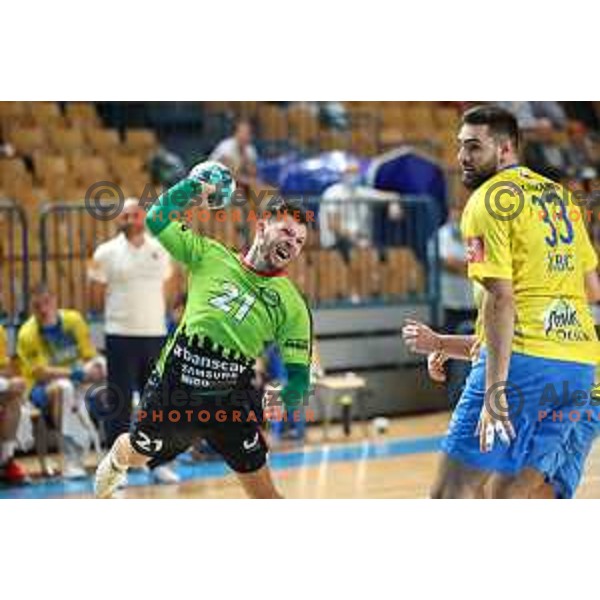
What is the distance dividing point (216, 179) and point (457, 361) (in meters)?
2.25

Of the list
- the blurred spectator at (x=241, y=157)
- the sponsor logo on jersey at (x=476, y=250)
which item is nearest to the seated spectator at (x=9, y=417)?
the blurred spectator at (x=241, y=157)

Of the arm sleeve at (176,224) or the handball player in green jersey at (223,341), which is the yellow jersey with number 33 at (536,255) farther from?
the arm sleeve at (176,224)

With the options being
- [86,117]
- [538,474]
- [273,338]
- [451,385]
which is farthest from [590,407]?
[86,117]

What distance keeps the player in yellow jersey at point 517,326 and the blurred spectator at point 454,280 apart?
4597mm

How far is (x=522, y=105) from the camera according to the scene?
12414mm

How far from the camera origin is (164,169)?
42.6ft

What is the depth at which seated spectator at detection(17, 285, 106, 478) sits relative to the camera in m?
10.2

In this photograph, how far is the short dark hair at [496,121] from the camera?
23.5 feet

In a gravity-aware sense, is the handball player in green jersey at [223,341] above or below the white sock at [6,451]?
above

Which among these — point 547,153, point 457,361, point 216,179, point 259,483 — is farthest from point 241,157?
point 259,483

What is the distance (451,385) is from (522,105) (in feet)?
9.81

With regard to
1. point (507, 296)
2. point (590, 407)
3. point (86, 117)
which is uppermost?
point (86, 117)

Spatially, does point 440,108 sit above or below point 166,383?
above
